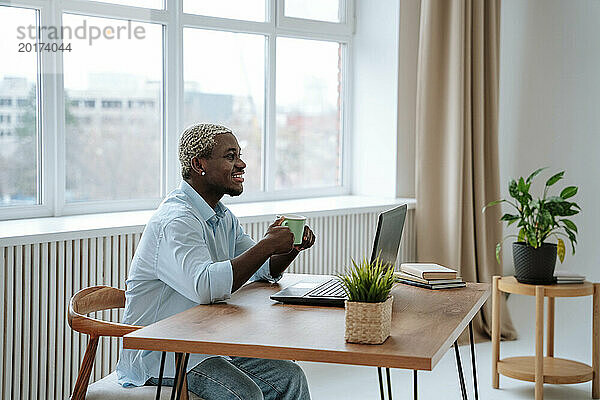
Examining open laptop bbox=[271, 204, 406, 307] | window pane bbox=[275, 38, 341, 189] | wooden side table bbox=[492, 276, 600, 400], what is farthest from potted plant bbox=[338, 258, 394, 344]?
window pane bbox=[275, 38, 341, 189]

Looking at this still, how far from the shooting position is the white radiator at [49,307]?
9.42 feet

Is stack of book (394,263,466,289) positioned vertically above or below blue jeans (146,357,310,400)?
above

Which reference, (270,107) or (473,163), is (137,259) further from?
(473,163)

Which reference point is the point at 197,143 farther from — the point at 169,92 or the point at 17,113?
the point at 169,92

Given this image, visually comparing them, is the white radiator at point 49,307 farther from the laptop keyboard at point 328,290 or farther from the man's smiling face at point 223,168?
the laptop keyboard at point 328,290

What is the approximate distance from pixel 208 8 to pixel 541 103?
83.4 inches

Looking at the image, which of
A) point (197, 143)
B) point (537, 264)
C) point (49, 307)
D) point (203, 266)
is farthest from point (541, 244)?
point (49, 307)

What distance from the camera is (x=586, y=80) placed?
473 cm

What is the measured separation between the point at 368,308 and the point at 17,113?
2053mm

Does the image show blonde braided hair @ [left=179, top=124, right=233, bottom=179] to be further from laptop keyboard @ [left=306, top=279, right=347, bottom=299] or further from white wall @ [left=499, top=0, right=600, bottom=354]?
white wall @ [left=499, top=0, right=600, bottom=354]

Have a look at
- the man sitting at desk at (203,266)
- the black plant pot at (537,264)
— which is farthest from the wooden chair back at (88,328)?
the black plant pot at (537,264)

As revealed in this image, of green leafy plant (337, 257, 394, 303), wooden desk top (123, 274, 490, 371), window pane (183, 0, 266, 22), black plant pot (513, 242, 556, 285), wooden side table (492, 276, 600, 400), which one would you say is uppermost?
window pane (183, 0, 266, 22)

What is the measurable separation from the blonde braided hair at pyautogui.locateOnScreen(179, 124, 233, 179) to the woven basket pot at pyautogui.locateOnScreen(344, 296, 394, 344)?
0.82 metres

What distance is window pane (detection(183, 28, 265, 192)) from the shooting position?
3.97 m
